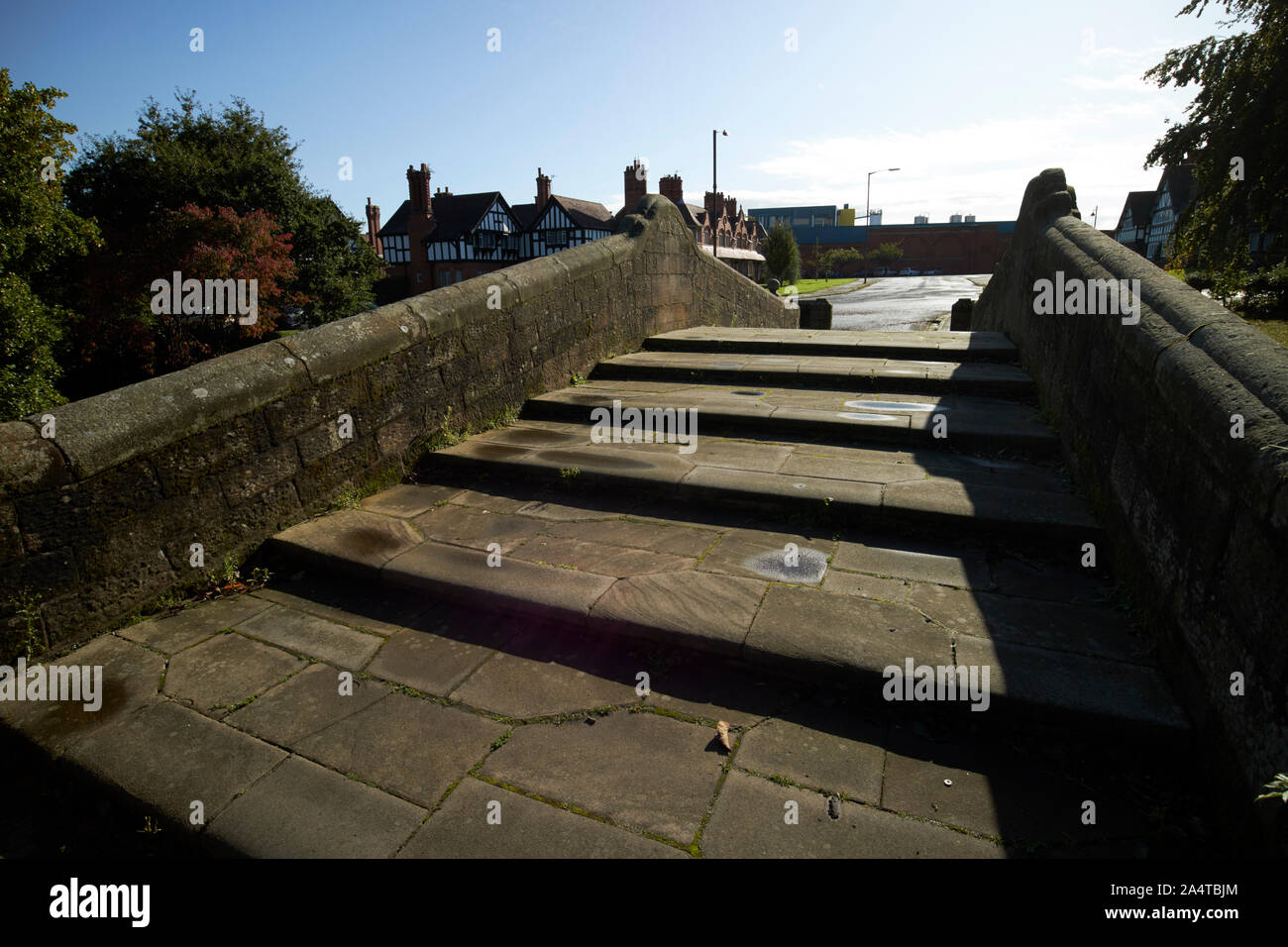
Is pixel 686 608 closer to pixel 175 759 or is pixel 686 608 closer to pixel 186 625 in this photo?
pixel 175 759

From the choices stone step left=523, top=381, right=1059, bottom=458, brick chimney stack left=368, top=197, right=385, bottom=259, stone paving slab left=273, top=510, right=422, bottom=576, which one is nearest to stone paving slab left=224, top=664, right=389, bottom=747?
stone paving slab left=273, top=510, right=422, bottom=576

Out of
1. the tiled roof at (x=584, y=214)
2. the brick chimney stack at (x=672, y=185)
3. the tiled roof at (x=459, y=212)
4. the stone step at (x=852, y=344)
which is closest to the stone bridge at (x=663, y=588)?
the stone step at (x=852, y=344)

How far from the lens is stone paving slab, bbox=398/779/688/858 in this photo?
1.80 metres

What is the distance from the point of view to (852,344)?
272 inches

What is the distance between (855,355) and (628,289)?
2617 mm

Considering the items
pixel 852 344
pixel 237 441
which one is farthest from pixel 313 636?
pixel 852 344

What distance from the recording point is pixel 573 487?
166 inches

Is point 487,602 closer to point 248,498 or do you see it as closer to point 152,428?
point 248,498

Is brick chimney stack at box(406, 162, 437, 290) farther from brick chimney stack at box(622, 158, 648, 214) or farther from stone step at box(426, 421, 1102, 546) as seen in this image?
stone step at box(426, 421, 1102, 546)

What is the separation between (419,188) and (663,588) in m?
52.8

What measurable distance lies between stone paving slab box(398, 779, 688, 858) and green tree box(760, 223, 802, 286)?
53.6 m

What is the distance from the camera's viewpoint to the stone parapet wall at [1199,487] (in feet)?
5.52

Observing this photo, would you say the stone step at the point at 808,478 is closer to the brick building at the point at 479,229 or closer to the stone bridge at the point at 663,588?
the stone bridge at the point at 663,588
